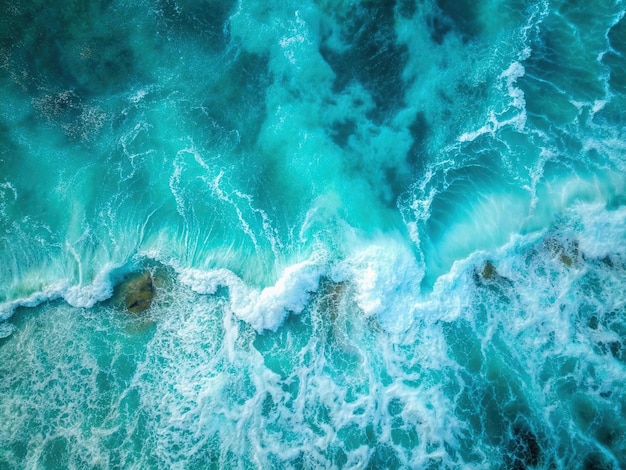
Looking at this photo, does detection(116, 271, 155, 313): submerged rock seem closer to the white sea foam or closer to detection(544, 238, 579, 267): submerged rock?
the white sea foam

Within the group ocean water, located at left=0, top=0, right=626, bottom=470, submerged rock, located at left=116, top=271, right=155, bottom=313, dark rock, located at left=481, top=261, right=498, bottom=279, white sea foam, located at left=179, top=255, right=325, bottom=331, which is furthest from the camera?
submerged rock, located at left=116, top=271, right=155, bottom=313

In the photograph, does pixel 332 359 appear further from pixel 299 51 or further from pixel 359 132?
pixel 299 51

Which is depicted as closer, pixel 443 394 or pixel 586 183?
pixel 443 394

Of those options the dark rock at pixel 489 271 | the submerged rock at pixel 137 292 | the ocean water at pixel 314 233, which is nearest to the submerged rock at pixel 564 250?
the ocean water at pixel 314 233

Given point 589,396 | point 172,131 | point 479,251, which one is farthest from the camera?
point 172,131

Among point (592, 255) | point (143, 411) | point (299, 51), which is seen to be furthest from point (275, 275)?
point (592, 255)

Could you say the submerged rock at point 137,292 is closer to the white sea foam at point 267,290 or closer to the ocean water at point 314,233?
the ocean water at point 314,233

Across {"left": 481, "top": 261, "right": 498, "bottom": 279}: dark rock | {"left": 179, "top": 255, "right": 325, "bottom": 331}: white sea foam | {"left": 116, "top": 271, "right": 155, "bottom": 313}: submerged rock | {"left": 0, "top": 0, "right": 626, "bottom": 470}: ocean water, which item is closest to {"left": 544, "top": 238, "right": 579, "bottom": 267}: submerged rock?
{"left": 0, "top": 0, "right": 626, "bottom": 470}: ocean water
